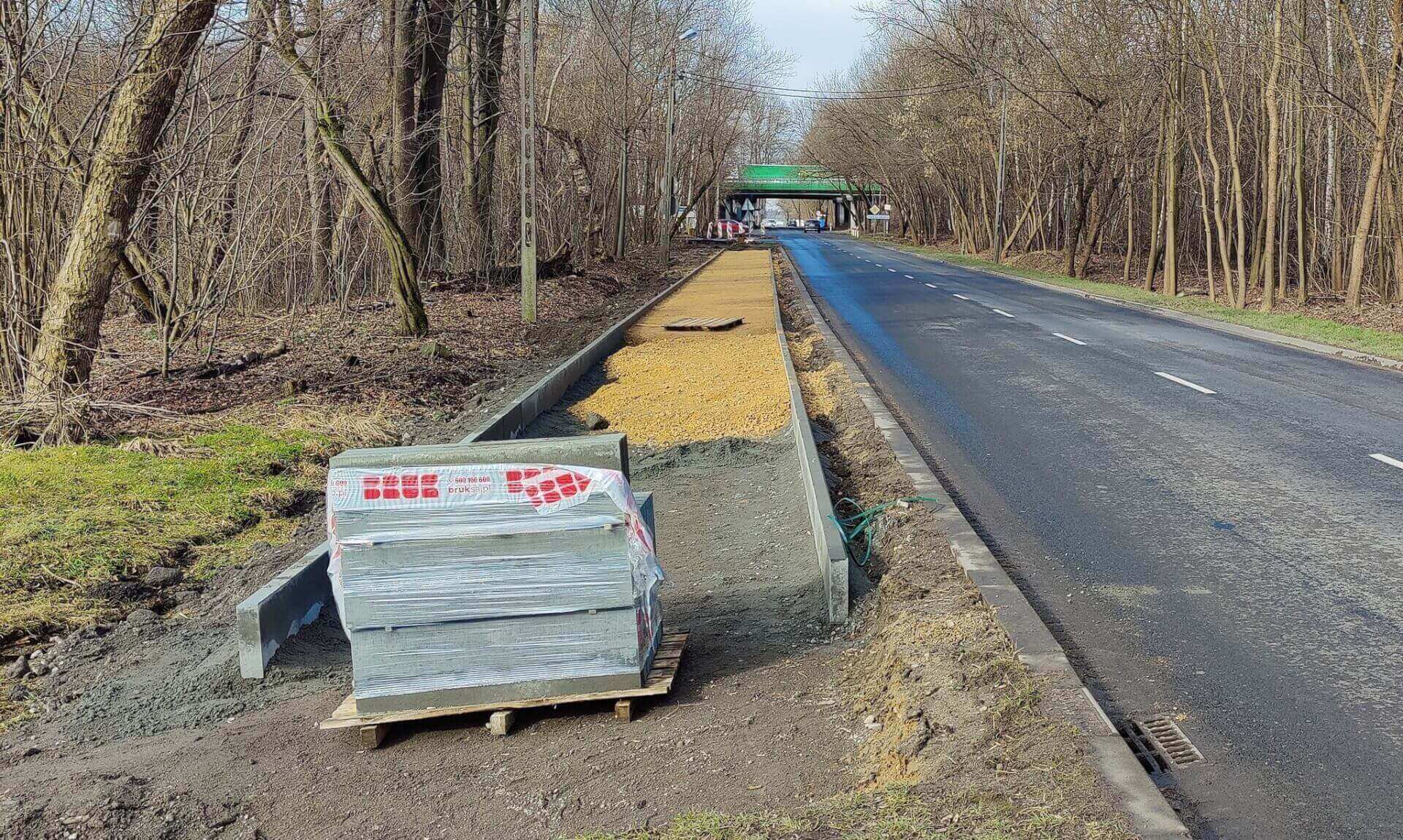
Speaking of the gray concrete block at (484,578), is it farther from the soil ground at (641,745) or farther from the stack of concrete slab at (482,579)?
the soil ground at (641,745)

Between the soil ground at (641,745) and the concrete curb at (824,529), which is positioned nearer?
the soil ground at (641,745)

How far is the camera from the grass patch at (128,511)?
6410 millimetres

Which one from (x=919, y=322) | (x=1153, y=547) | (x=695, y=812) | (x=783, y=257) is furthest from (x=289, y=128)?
(x=783, y=257)

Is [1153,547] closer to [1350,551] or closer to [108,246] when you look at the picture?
[1350,551]

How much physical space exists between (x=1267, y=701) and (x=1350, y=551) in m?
2.27

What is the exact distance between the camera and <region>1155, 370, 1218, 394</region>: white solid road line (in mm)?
12180

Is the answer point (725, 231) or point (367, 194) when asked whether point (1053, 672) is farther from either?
point (725, 231)

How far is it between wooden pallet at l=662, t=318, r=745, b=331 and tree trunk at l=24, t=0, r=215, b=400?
9.84 metres

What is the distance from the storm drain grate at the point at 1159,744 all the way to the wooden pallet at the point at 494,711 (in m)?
1.88

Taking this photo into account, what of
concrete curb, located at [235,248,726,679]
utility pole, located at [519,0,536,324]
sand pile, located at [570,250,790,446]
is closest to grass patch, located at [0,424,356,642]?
concrete curb, located at [235,248,726,679]

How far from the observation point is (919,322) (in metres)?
20.8

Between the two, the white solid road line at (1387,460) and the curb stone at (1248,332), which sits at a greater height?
the curb stone at (1248,332)

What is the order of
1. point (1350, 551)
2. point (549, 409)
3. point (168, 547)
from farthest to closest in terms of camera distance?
1. point (549, 409)
2. point (168, 547)
3. point (1350, 551)

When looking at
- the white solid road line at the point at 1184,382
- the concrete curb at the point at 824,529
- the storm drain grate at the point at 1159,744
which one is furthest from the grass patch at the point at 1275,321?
the storm drain grate at the point at 1159,744
